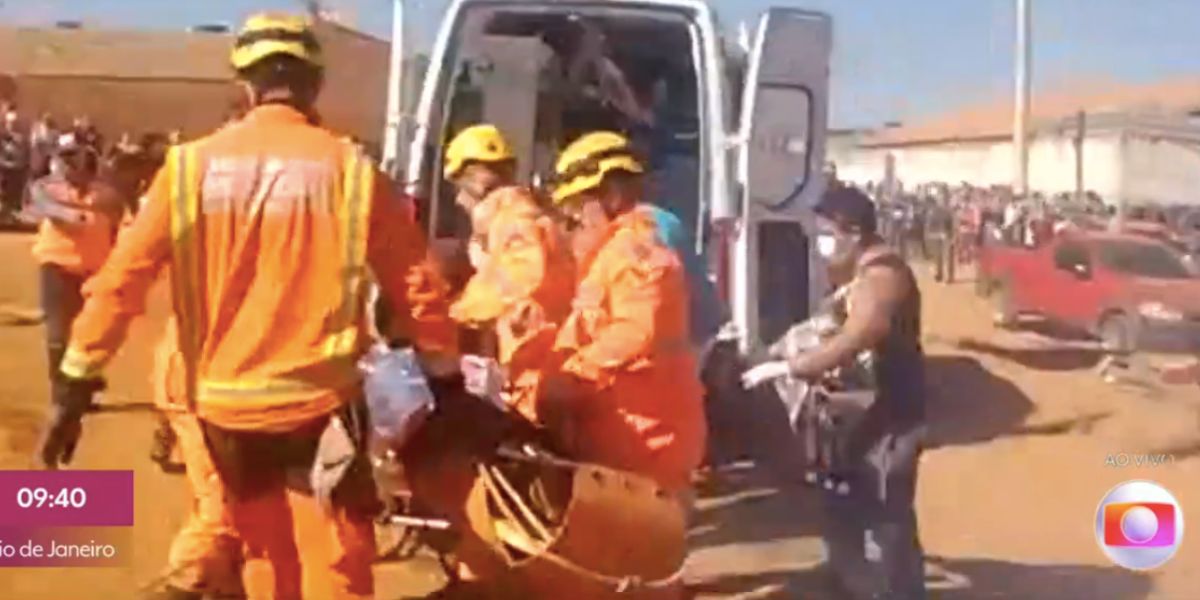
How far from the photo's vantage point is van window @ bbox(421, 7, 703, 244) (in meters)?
4.15

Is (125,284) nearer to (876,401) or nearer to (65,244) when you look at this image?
(65,244)

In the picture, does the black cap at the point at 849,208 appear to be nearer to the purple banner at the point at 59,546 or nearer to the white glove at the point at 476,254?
the white glove at the point at 476,254

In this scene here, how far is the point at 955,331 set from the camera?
4.14 metres

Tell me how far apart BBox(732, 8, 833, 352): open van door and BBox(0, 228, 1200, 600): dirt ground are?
266 mm

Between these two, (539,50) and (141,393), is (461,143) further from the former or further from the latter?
(141,393)

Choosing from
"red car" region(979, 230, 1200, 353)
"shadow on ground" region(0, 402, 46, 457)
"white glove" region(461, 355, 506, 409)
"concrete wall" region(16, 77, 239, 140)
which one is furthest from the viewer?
"red car" region(979, 230, 1200, 353)

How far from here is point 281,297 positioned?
300 cm

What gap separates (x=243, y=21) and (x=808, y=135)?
3.72 ft

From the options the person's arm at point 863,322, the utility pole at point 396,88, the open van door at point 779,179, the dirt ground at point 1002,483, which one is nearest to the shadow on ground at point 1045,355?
the dirt ground at point 1002,483

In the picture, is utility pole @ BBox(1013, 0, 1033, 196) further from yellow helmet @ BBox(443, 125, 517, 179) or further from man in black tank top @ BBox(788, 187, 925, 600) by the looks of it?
yellow helmet @ BBox(443, 125, 517, 179)

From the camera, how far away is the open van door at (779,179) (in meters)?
3.98

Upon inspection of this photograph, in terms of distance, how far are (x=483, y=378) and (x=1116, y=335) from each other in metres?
1.46

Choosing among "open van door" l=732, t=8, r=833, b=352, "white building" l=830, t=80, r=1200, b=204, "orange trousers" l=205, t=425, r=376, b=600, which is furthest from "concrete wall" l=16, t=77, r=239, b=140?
"white building" l=830, t=80, r=1200, b=204

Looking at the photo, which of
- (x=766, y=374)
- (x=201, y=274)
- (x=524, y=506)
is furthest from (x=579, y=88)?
(x=201, y=274)
